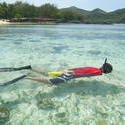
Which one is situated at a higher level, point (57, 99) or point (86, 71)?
point (86, 71)

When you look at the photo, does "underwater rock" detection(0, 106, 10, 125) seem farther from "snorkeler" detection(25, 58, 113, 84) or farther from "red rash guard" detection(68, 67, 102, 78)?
"red rash guard" detection(68, 67, 102, 78)

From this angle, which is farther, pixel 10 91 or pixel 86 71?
pixel 86 71

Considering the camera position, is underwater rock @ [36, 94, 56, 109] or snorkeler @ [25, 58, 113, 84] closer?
underwater rock @ [36, 94, 56, 109]

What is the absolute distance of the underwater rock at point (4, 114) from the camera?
3767 mm

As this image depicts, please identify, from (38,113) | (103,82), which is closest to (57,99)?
(38,113)

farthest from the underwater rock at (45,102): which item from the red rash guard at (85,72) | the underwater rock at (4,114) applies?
the red rash guard at (85,72)

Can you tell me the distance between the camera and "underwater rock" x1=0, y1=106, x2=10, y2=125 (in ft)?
12.4

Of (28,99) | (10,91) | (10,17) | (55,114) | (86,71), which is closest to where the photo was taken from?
(55,114)

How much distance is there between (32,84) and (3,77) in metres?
1.80

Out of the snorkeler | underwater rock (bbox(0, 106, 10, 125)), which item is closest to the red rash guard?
the snorkeler

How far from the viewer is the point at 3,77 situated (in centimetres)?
665

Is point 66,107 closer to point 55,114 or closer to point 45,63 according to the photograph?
point 55,114

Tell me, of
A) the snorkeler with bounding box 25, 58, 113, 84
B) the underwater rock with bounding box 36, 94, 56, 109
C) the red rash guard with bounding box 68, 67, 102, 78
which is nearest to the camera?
the underwater rock with bounding box 36, 94, 56, 109

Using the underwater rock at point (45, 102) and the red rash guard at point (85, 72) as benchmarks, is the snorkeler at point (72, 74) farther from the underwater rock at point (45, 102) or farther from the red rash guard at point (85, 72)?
the underwater rock at point (45, 102)
